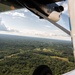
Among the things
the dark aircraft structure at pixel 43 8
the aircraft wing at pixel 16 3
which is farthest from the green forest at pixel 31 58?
the dark aircraft structure at pixel 43 8

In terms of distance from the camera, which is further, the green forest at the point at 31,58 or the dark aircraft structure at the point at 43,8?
the green forest at the point at 31,58

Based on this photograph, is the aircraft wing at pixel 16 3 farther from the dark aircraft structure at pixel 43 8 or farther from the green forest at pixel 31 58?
the green forest at pixel 31 58

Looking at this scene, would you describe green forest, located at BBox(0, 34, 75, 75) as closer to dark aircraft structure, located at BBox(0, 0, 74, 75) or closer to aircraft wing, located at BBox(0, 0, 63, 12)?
aircraft wing, located at BBox(0, 0, 63, 12)

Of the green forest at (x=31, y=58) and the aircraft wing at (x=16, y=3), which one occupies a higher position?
the aircraft wing at (x=16, y=3)

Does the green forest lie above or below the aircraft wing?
below

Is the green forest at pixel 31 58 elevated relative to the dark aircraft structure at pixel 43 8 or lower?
lower

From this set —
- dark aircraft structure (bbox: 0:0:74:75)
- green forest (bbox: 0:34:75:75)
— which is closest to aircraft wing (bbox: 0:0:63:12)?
dark aircraft structure (bbox: 0:0:74:75)

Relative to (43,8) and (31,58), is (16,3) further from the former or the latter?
(31,58)

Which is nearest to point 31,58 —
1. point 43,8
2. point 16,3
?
point 16,3

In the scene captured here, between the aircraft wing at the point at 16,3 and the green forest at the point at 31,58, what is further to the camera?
the green forest at the point at 31,58
